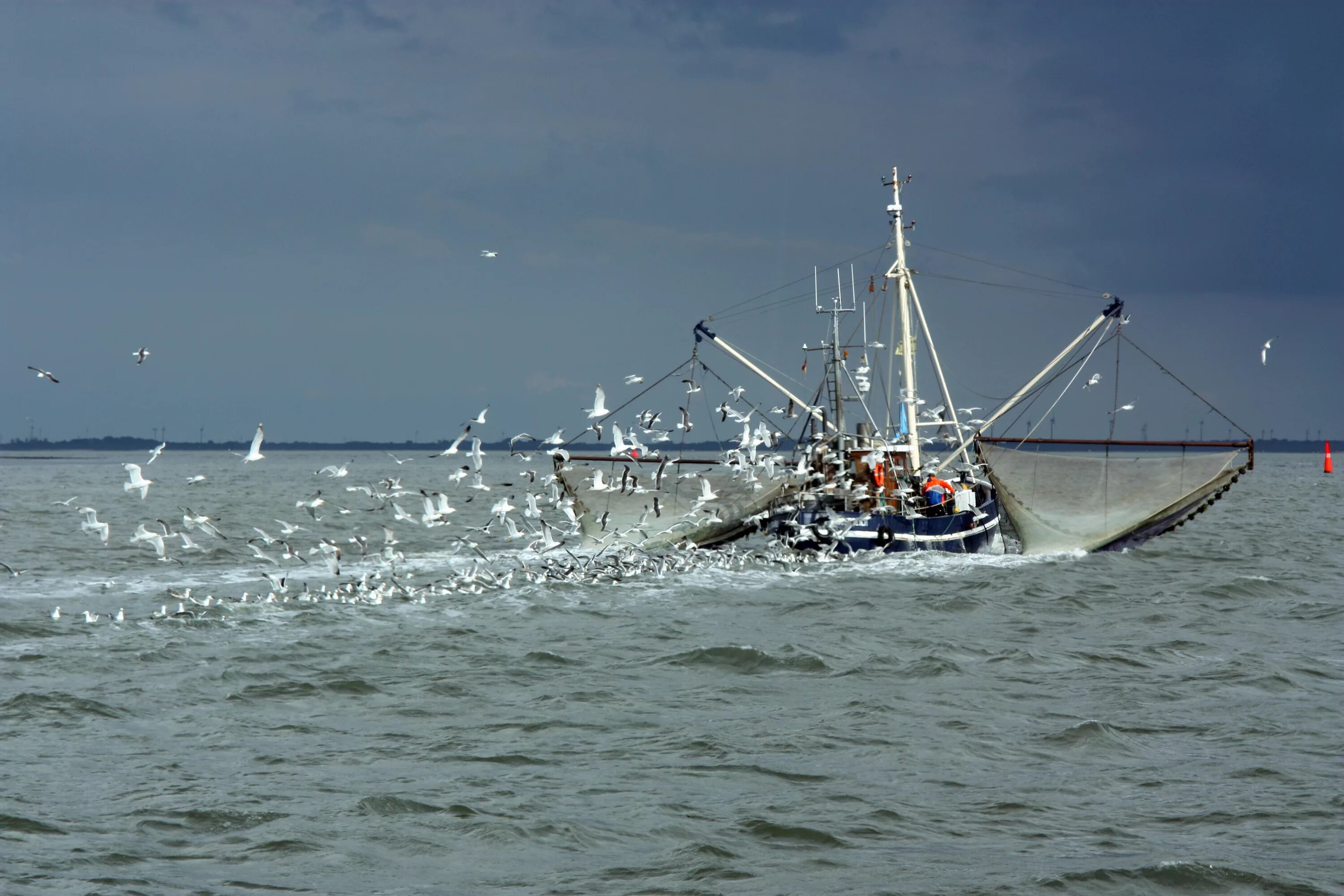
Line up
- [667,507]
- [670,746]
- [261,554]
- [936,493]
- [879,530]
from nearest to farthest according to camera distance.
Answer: [670,746], [261,554], [879,530], [936,493], [667,507]

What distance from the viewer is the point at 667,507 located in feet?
132

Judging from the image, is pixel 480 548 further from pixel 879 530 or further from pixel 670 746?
pixel 670 746

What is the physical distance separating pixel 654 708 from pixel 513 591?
1231cm

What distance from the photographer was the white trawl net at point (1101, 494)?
37719 mm

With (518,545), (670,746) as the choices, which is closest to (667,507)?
(518,545)

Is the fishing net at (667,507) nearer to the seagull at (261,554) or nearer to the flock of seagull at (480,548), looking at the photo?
the flock of seagull at (480,548)

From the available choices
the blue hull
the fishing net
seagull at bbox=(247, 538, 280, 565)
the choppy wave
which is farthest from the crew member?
seagull at bbox=(247, 538, 280, 565)

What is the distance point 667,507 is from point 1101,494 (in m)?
14.2

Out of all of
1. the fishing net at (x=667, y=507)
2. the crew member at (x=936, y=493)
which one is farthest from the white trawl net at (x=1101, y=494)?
the fishing net at (x=667, y=507)

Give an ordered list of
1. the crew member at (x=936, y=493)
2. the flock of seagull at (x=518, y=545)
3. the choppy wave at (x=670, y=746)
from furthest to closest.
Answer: the crew member at (x=936, y=493)
the flock of seagull at (x=518, y=545)
the choppy wave at (x=670, y=746)

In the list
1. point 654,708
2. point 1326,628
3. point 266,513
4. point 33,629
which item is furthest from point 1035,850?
point 266,513

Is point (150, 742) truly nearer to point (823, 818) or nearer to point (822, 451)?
point (823, 818)

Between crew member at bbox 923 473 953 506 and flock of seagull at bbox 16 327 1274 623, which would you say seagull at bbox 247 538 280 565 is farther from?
crew member at bbox 923 473 953 506

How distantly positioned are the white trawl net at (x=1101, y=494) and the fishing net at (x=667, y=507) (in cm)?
757
